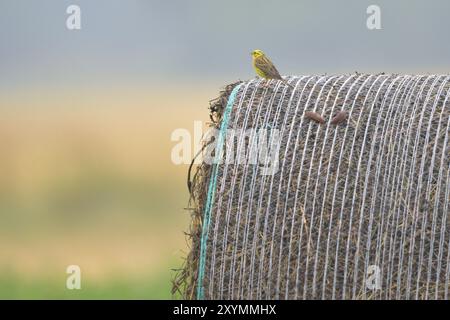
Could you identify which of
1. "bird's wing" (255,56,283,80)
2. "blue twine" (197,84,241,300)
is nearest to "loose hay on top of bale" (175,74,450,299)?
"blue twine" (197,84,241,300)

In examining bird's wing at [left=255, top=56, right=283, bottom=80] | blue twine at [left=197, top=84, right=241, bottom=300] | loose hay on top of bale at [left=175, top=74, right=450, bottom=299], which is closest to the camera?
loose hay on top of bale at [left=175, top=74, right=450, bottom=299]

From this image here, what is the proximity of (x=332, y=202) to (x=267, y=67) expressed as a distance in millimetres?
1192

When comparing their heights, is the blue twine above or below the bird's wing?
below

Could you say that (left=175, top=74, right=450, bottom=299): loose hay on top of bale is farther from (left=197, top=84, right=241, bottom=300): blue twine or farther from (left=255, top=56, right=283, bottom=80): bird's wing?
(left=255, top=56, right=283, bottom=80): bird's wing

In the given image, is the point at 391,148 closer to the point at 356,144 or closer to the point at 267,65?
the point at 356,144

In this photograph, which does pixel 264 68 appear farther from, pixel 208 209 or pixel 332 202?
pixel 332 202

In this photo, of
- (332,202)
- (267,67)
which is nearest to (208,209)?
(332,202)

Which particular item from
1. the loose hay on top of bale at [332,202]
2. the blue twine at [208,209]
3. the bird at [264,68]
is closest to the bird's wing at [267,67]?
the bird at [264,68]

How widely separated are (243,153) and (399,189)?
879 mm

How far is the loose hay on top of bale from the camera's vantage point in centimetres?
452

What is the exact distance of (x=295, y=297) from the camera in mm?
4660

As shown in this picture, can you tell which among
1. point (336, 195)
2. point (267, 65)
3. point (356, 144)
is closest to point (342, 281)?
point (336, 195)

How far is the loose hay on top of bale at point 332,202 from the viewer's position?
4.52m

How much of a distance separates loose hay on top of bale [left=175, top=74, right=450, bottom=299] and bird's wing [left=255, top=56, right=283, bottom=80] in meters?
0.32
